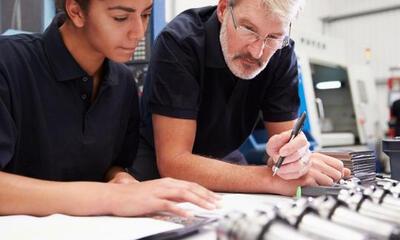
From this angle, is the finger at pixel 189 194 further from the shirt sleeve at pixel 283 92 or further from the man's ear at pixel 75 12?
the shirt sleeve at pixel 283 92

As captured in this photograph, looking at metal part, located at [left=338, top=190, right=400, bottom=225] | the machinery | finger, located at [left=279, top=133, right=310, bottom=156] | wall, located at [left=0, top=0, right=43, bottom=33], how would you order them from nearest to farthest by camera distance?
metal part, located at [left=338, top=190, right=400, bottom=225] → finger, located at [left=279, top=133, right=310, bottom=156] → wall, located at [left=0, top=0, right=43, bottom=33] → the machinery

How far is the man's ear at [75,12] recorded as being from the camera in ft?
3.24

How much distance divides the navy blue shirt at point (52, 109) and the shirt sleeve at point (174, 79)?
135mm

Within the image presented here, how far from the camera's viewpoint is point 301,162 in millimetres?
975

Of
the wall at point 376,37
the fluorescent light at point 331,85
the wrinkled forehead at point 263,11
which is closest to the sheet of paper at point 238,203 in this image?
the wrinkled forehead at point 263,11

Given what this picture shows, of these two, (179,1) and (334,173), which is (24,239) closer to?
(334,173)

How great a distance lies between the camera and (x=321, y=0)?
5.83 m

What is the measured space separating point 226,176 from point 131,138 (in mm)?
344

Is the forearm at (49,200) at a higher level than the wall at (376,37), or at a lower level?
lower

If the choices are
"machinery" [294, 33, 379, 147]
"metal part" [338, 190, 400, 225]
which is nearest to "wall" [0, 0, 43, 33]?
"metal part" [338, 190, 400, 225]

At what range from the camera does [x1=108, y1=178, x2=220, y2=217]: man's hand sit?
0.73 meters

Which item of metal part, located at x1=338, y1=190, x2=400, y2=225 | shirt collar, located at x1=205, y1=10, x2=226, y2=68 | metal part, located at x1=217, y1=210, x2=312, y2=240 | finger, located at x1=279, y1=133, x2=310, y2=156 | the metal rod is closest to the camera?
metal part, located at x1=217, y1=210, x2=312, y2=240

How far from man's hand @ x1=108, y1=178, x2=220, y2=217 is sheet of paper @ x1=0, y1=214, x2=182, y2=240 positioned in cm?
2

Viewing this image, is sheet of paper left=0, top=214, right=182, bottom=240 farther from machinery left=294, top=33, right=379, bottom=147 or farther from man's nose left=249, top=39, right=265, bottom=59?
machinery left=294, top=33, right=379, bottom=147
